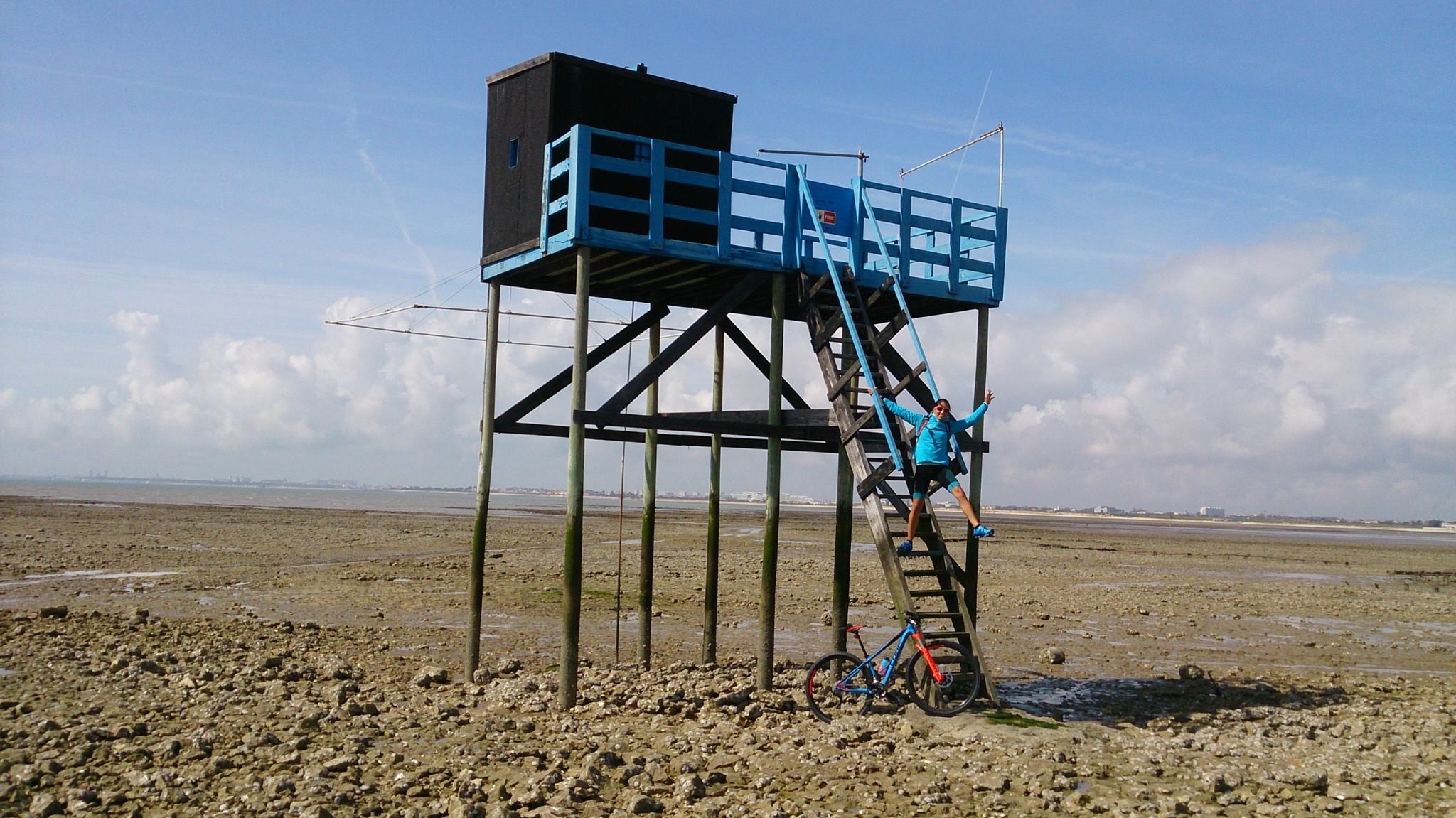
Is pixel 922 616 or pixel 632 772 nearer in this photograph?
pixel 632 772

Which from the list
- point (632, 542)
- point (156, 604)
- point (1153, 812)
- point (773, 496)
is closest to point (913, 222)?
point (773, 496)

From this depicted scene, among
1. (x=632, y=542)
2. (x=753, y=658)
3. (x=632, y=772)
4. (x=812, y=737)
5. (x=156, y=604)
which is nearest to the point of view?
(x=632, y=772)

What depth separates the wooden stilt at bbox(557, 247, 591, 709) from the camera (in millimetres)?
12133

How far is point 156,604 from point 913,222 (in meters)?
17.3

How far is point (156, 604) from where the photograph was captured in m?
21.2

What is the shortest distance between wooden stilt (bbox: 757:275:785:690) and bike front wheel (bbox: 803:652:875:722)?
1.69 metres

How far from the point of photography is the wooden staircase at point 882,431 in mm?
Result: 11172

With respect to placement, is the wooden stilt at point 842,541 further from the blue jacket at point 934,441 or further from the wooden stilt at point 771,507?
the blue jacket at point 934,441

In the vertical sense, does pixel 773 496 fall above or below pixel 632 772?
above

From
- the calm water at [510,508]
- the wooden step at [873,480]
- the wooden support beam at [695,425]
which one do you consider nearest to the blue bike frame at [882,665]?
the wooden step at [873,480]

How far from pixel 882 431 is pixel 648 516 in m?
5.04

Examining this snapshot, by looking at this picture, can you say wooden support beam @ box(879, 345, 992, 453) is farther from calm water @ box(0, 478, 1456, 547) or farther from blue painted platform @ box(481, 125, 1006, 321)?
calm water @ box(0, 478, 1456, 547)

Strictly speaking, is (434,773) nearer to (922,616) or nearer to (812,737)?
(812,737)

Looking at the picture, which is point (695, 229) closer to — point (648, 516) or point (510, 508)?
point (648, 516)
